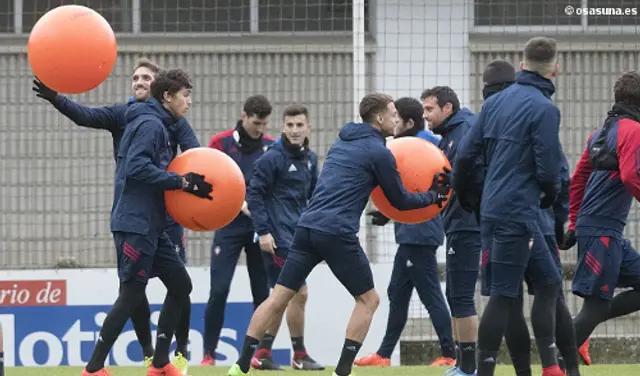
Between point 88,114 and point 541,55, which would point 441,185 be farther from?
point 88,114

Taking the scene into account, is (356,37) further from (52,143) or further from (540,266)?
(540,266)

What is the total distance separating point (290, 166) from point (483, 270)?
353 centimetres

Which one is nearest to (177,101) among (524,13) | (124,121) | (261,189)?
(124,121)

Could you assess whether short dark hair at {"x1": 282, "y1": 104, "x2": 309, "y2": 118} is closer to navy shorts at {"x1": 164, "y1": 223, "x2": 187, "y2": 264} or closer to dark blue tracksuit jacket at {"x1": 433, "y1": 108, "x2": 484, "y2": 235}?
navy shorts at {"x1": 164, "y1": 223, "x2": 187, "y2": 264}

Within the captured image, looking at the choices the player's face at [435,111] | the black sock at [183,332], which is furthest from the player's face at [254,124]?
the player's face at [435,111]

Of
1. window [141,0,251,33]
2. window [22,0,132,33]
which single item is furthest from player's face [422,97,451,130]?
window [22,0,132,33]

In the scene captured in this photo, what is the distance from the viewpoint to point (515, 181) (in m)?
7.99

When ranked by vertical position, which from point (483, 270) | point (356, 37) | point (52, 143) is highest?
point (356, 37)

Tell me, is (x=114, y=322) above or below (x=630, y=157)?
below

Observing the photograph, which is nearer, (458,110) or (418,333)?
(458,110)

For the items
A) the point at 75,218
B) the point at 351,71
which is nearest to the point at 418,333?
the point at 351,71

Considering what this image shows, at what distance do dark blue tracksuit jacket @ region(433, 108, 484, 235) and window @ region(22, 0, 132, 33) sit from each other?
531cm

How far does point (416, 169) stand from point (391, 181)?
36 centimetres

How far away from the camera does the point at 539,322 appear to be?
8.37 meters
